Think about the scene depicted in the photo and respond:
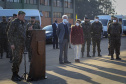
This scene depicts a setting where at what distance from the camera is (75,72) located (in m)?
9.34

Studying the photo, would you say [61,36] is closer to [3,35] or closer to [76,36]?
[76,36]

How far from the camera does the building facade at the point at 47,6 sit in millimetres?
→ 43922

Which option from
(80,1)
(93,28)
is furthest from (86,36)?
(80,1)

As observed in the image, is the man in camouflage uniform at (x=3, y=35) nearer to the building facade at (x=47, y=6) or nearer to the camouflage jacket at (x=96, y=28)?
the camouflage jacket at (x=96, y=28)

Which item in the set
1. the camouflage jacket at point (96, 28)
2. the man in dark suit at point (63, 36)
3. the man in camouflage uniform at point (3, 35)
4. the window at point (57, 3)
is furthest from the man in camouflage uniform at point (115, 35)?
the window at point (57, 3)

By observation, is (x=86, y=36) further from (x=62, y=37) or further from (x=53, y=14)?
(x=53, y=14)

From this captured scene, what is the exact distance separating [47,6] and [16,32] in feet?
151

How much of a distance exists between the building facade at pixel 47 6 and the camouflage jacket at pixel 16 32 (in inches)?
1331

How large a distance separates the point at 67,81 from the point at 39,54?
1.12m

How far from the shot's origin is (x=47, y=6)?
53.9 metres

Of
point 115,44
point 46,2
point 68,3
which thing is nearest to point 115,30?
point 115,44

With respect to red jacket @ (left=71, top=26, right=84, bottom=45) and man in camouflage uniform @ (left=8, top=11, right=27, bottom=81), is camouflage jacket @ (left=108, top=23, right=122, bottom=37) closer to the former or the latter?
red jacket @ (left=71, top=26, right=84, bottom=45)

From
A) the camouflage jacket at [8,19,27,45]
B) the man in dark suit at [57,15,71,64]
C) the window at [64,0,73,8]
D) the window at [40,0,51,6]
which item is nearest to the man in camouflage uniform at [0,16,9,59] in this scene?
the man in dark suit at [57,15,71,64]

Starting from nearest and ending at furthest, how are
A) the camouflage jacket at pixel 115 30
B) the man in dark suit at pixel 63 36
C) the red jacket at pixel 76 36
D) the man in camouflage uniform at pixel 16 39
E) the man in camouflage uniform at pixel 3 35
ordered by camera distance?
the man in camouflage uniform at pixel 16 39 → the man in dark suit at pixel 63 36 → the red jacket at pixel 76 36 → the camouflage jacket at pixel 115 30 → the man in camouflage uniform at pixel 3 35
